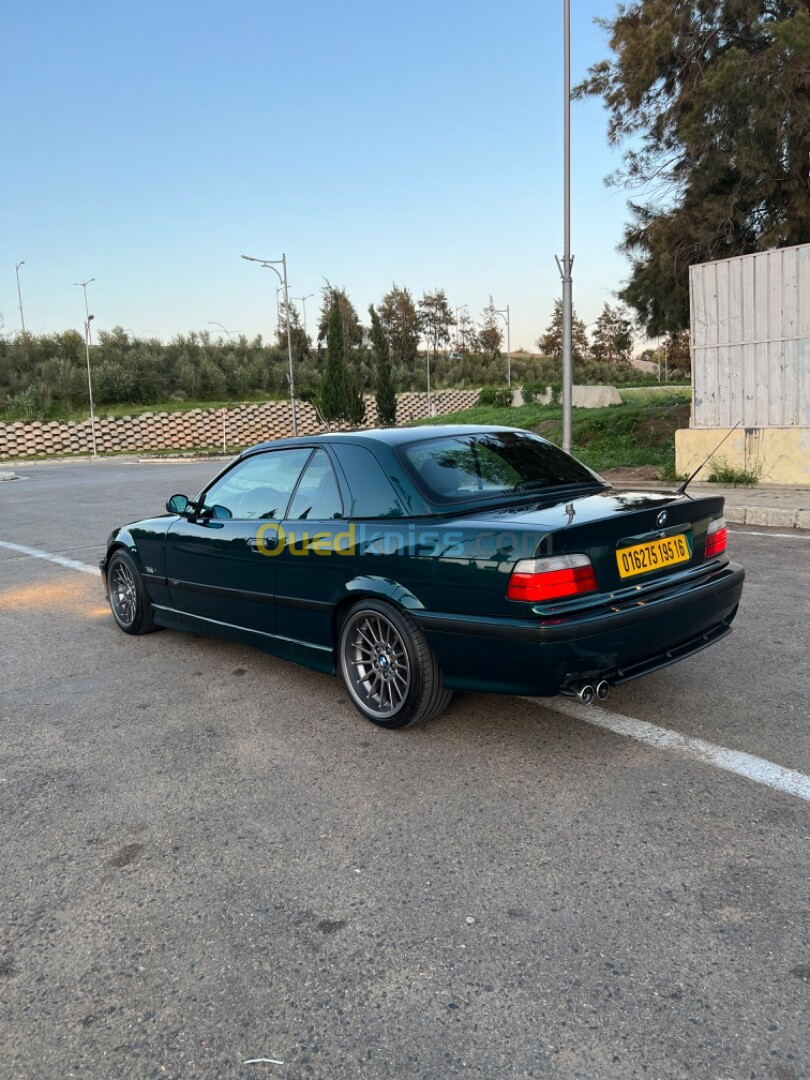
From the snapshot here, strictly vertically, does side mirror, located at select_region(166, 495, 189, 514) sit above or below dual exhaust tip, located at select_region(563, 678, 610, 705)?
above

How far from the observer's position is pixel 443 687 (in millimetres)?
3725

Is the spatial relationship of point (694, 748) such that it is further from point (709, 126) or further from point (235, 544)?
point (709, 126)

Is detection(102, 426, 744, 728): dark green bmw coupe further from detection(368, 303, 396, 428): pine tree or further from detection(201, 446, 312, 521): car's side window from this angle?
detection(368, 303, 396, 428): pine tree

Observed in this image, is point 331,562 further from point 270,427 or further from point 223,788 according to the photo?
point 270,427

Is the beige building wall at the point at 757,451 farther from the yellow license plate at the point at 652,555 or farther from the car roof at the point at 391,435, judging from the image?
the yellow license plate at the point at 652,555

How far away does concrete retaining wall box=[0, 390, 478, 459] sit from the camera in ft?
136

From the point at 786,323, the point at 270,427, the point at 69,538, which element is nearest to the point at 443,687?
the point at 69,538

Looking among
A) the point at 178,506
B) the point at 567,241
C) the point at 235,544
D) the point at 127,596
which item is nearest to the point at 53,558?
the point at 127,596

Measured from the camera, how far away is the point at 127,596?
592cm

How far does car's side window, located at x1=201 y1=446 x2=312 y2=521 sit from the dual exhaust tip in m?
1.89

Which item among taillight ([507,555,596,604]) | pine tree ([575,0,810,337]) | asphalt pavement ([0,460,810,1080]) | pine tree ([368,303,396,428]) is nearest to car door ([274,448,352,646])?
asphalt pavement ([0,460,810,1080])

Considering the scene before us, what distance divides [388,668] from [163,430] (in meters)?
44.2

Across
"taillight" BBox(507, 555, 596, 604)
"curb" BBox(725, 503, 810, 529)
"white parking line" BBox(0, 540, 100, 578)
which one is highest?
"taillight" BBox(507, 555, 596, 604)

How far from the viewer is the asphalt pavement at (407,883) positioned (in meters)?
1.99
